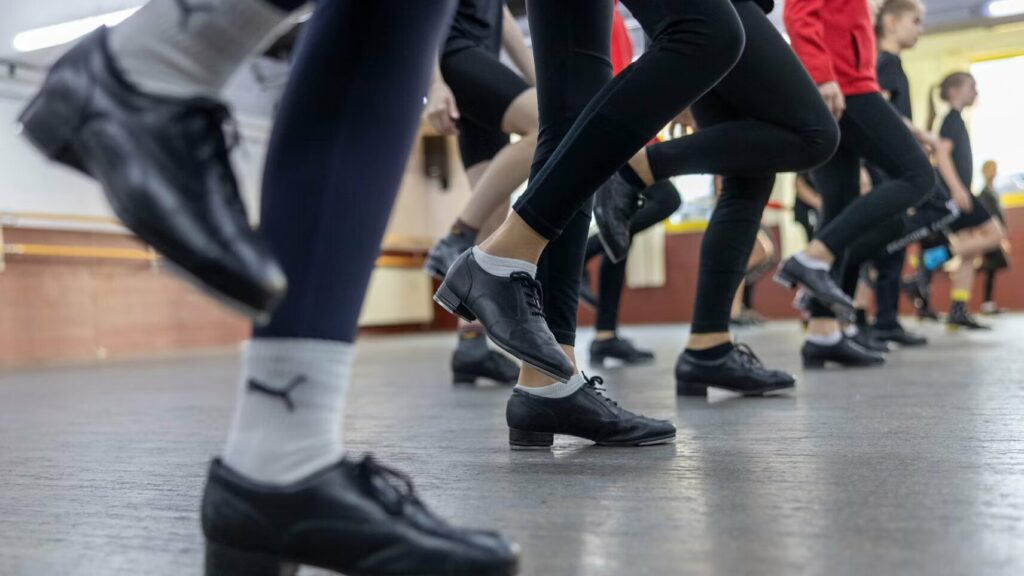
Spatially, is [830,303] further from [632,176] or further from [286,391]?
[286,391]

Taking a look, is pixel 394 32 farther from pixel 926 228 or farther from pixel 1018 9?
pixel 1018 9

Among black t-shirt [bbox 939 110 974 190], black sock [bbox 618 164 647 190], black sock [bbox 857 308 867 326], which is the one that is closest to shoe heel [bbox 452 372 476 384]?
black sock [bbox 618 164 647 190]

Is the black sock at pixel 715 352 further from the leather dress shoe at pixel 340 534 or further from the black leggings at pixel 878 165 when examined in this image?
the leather dress shoe at pixel 340 534

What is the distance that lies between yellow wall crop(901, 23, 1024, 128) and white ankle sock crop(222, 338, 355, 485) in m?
9.41

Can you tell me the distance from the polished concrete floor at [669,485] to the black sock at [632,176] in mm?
398

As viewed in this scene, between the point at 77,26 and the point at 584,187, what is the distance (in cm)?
763

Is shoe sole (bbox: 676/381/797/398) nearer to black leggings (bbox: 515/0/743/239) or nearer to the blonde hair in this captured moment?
black leggings (bbox: 515/0/743/239)

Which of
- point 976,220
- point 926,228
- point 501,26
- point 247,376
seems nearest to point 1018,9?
point 976,220

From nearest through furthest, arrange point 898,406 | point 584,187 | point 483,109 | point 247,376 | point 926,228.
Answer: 1. point 247,376
2. point 584,187
3. point 898,406
4. point 483,109
5. point 926,228

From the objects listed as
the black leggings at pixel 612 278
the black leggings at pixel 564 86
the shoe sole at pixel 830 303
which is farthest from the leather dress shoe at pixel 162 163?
the black leggings at pixel 612 278

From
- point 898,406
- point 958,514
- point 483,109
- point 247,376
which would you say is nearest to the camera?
point 247,376

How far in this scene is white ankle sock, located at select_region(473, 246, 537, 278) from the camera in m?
1.08

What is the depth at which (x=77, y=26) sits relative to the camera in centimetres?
747

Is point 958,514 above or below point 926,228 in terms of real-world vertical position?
above
